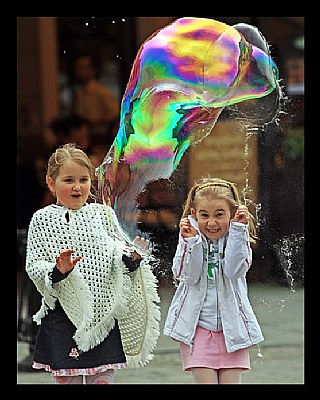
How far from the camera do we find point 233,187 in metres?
4.56

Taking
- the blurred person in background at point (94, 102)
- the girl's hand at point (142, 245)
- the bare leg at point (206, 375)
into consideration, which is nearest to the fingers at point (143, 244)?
the girl's hand at point (142, 245)

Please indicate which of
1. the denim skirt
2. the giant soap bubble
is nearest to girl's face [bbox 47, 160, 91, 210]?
the giant soap bubble

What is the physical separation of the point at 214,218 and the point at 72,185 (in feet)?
A: 1.99

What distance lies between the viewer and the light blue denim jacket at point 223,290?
4359 millimetres

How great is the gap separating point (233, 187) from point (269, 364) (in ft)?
6.46

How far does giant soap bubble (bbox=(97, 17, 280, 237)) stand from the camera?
470 cm

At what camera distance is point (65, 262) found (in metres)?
4.31

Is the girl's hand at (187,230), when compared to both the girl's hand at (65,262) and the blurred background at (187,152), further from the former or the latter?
the girl's hand at (65,262)

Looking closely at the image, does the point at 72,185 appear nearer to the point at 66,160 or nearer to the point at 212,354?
the point at 66,160

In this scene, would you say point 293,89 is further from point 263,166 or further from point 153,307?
point 153,307

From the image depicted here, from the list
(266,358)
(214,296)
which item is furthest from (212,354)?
(266,358)

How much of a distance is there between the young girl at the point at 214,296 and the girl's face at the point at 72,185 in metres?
0.43
